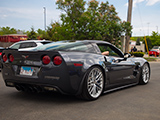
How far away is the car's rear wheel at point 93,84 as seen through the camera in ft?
14.8

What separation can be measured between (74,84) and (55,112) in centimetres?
70

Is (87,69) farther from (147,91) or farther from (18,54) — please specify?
(147,91)

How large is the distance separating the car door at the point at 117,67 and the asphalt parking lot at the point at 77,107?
0.41 meters

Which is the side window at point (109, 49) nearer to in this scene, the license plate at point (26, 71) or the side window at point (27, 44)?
the license plate at point (26, 71)

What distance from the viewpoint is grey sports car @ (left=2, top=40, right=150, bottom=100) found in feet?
13.9

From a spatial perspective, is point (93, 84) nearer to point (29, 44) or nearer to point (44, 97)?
point (44, 97)

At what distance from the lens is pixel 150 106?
4.39m

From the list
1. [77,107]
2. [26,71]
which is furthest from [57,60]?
[77,107]

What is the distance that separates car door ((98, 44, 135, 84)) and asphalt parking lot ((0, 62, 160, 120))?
16.0 inches

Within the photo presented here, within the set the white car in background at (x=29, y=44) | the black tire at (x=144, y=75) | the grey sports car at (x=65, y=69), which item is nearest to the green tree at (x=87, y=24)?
the white car in background at (x=29, y=44)

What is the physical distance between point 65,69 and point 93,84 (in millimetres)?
830

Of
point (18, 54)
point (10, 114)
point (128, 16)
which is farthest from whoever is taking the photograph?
point (128, 16)

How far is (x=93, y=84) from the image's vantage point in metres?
4.74

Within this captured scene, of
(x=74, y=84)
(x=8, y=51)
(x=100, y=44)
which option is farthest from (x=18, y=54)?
(x=100, y=44)
